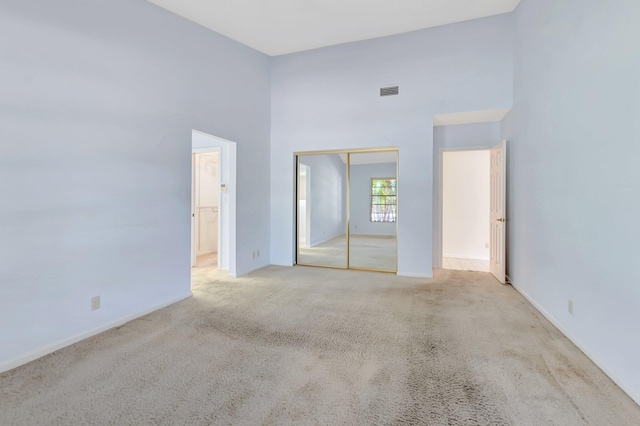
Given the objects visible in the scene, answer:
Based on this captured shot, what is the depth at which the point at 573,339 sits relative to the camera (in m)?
2.66

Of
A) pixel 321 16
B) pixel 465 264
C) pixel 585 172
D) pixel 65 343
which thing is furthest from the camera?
pixel 465 264

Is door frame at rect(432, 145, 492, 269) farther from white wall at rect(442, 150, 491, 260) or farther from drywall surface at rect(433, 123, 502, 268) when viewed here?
white wall at rect(442, 150, 491, 260)

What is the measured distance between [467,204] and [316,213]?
330cm

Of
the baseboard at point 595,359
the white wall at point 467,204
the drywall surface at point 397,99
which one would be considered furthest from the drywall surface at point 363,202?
the baseboard at point 595,359

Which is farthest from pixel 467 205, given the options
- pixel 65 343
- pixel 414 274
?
pixel 65 343

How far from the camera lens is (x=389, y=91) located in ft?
16.0

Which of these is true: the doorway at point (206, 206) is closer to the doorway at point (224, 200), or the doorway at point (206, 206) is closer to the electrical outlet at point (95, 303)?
the doorway at point (224, 200)

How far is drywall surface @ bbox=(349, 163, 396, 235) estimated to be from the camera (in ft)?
17.3

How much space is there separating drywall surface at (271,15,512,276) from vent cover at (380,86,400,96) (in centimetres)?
7

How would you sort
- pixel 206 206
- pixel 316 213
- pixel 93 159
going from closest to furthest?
1. pixel 93 159
2. pixel 316 213
3. pixel 206 206

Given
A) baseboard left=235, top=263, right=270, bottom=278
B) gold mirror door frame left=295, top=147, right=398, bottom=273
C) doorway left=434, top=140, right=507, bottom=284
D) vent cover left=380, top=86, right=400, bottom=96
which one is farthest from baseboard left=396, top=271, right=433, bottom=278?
vent cover left=380, top=86, right=400, bottom=96

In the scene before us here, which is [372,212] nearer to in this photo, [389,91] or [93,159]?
[389,91]

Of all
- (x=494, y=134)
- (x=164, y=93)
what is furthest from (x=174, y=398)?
(x=494, y=134)

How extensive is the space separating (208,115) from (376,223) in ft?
10.3
